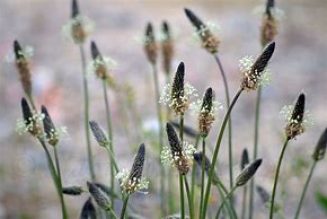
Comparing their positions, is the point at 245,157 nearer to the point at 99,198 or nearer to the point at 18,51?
the point at 99,198

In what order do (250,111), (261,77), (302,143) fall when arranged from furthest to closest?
(250,111) → (302,143) → (261,77)

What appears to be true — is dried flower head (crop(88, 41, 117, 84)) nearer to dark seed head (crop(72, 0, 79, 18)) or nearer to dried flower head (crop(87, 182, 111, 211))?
dark seed head (crop(72, 0, 79, 18))

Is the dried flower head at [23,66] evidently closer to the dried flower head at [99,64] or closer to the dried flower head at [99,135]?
the dried flower head at [99,64]

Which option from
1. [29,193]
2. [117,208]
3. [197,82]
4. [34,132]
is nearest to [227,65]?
[197,82]

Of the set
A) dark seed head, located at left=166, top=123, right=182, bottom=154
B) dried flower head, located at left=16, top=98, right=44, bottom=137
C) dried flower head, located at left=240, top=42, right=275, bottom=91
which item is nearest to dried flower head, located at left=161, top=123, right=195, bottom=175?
dark seed head, located at left=166, top=123, right=182, bottom=154

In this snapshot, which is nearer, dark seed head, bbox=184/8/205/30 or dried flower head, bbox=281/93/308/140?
dried flower head, bbox=281/93/308/140

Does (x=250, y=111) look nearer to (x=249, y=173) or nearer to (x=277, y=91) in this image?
(x=277, y=91)
